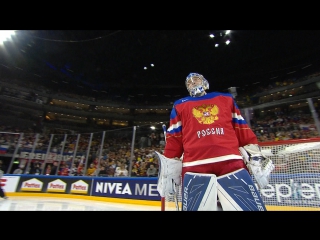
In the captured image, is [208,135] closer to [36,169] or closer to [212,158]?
[212,158]

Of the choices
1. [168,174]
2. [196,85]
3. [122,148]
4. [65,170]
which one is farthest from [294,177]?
[65,170]

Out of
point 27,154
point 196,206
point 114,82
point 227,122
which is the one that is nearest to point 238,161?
point 227,122

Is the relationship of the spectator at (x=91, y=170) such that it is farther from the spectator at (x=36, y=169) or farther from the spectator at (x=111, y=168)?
the spectator at (x=36, y=169)

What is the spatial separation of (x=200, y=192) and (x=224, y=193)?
0.15 m

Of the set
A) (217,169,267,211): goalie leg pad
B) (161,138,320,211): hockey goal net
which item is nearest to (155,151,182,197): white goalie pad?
(217,169,267,211): goalie leg pad

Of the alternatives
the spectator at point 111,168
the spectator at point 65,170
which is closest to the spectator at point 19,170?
the spectator at point 65,170

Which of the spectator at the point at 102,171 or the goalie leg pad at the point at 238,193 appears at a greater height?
the spectator at the point at 102,171

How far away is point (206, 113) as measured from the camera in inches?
61.4

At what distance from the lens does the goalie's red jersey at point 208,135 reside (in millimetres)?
1379

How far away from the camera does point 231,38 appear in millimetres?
14797

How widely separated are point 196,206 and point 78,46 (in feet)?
53.8

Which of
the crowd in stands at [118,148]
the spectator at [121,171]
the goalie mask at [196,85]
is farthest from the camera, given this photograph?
the spectator at [121,171]

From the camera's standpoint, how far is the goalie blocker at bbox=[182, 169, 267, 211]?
124 cm
